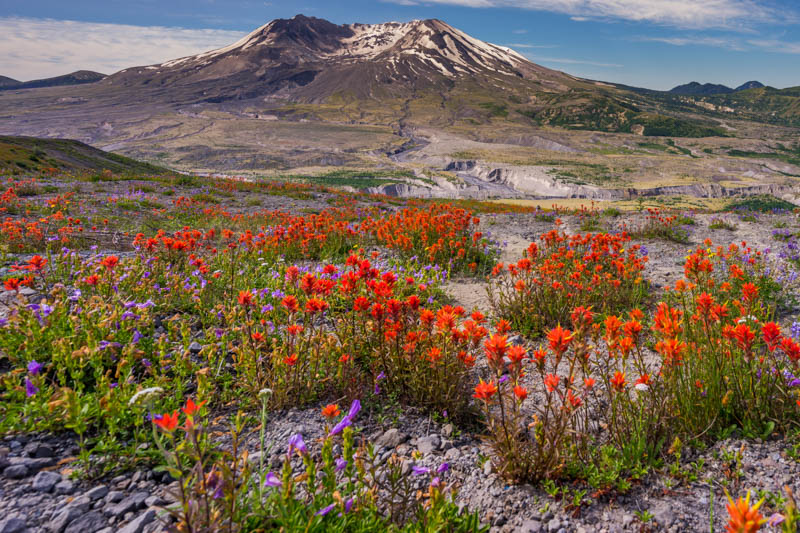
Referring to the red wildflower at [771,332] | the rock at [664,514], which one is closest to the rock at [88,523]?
the rock at [664,514]

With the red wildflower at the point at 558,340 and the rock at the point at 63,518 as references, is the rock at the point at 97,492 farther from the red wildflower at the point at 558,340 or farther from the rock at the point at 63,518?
the red wildflower at the point at 558,340

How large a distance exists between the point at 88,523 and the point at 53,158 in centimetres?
2971

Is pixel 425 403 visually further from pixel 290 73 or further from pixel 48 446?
pixel 290 73

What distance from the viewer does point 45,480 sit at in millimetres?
1949

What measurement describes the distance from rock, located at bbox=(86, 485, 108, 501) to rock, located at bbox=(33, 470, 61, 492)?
0.18m

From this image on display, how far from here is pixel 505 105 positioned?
5251 inches

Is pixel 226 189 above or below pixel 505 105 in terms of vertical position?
below

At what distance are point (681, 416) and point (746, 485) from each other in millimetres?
488

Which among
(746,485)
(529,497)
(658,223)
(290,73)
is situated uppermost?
(290,73)

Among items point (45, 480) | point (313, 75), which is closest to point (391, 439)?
point (45, 480)

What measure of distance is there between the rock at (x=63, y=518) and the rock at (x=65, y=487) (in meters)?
0.16

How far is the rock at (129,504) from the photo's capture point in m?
1.85

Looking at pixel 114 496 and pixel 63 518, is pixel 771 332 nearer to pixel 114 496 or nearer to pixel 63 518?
pixel 114 496

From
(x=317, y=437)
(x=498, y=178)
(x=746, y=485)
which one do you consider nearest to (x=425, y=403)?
(x=317, y=437)
